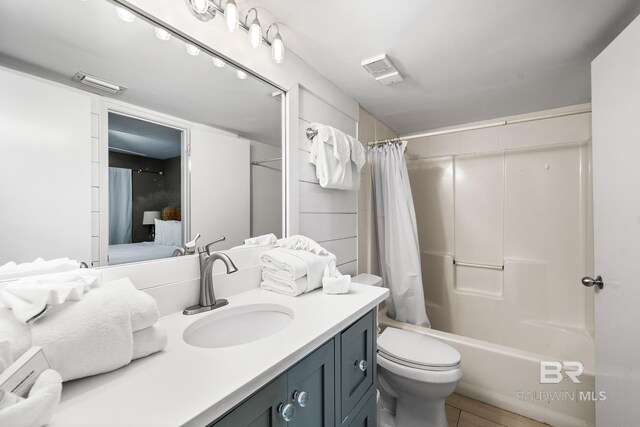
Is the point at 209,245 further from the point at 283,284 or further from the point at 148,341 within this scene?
the point at 148,341

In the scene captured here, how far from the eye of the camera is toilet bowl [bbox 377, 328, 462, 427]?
1387mm

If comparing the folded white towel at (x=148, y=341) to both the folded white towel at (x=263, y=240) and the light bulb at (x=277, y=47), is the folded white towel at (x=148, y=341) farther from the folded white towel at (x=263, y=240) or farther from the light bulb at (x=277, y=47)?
the light bulb at (x=277, y=47)

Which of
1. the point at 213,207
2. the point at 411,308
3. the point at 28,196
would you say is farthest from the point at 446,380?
the point at 28,196

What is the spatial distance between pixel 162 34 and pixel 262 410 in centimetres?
123

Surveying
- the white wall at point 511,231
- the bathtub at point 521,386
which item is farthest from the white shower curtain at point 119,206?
the white wall at point 511,231

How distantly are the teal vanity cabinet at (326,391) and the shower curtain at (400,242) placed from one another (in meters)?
1.12

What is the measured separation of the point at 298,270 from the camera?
3.78ft

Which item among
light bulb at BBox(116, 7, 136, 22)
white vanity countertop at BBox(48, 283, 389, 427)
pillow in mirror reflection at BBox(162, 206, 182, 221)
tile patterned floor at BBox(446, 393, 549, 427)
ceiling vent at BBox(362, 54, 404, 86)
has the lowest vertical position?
tile patterned floor at BBox(446, 393, 549, 427)

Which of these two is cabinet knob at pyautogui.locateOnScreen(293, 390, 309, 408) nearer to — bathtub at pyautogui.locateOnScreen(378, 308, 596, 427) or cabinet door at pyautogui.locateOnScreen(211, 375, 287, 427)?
cabinet door at pyautogui.locateOnScreen(211, 375, 287, 427)

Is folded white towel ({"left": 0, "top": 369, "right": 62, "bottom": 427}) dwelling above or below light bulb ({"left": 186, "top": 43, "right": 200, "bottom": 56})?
below

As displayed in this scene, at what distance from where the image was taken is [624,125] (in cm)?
110

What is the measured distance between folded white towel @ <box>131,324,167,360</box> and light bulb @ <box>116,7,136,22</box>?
0.95 meters

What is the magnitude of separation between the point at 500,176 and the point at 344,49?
6.29ft

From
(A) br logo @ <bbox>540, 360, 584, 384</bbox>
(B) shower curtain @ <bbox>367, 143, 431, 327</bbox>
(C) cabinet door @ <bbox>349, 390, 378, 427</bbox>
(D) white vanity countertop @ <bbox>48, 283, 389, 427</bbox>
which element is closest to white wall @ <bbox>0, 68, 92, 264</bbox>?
(D) white vanity countertop @ <bbox>48, 283, 389, 427</bbox>
